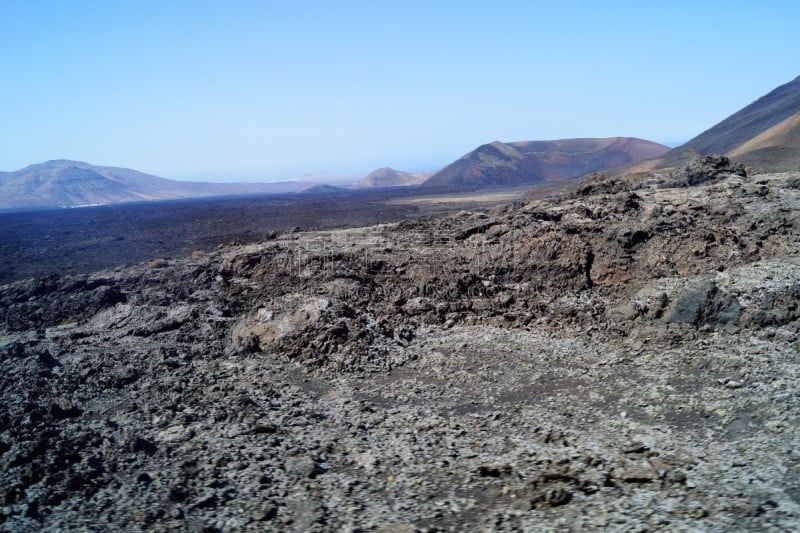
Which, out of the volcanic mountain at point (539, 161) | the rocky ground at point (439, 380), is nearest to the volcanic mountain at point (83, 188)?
the volcanic mountain at point (539, 161)

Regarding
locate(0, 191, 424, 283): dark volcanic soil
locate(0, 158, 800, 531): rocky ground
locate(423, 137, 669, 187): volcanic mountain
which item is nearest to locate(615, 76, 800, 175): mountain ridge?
locate(0, 158, 800, 531): rocky ground

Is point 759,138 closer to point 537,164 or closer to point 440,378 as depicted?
point 440,378

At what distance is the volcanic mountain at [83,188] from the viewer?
113m

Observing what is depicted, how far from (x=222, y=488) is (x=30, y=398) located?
435 centimetres

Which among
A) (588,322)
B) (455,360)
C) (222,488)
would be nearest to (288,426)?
(222,488)

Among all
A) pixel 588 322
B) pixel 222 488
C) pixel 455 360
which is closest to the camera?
pixel 222 488

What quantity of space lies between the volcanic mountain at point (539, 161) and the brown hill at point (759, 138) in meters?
20.9

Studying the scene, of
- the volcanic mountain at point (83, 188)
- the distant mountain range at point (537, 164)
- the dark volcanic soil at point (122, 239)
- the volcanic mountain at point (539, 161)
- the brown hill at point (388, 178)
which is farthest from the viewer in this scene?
the brown hill at point (388, 178)

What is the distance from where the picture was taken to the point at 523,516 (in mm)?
5285

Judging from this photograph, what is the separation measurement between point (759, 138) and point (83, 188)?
129m

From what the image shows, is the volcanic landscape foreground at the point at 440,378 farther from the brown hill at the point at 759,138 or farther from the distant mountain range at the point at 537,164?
the distant mountain range at the point at 537,164

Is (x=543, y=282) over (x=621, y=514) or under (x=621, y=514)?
over

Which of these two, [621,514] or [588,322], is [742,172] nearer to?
[588,322]

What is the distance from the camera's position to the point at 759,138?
36.2m
